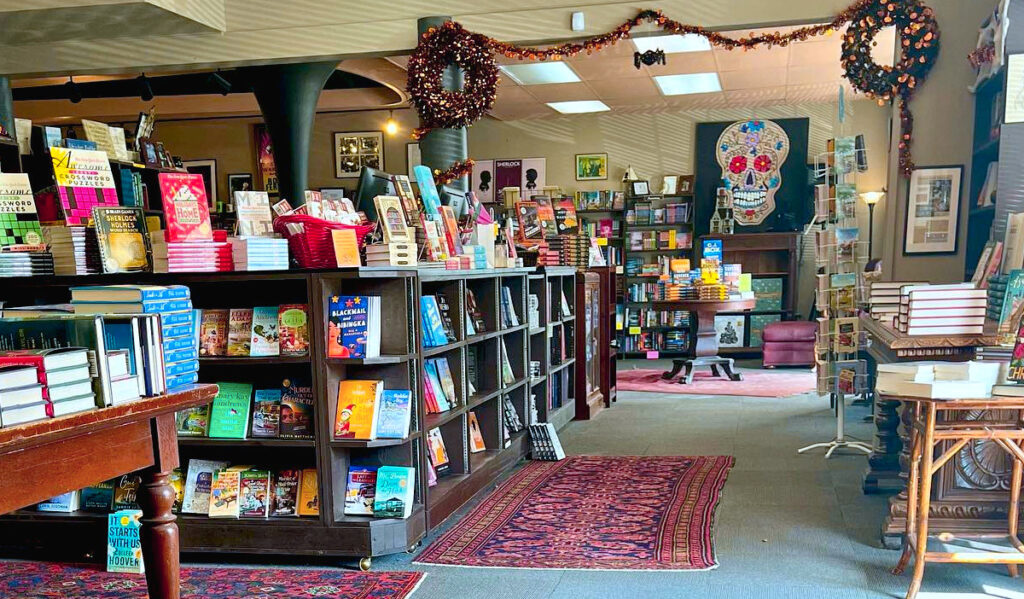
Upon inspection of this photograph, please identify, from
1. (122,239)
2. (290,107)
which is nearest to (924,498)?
(122,239)

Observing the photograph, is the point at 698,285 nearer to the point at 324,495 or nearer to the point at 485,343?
the point at 485,343

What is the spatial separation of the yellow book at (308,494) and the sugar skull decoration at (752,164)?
8.53m

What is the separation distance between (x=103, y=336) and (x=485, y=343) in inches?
111

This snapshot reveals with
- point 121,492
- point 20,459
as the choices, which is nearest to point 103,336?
point 20,459

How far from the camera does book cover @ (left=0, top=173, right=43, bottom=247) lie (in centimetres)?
330

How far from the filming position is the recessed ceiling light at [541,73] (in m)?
8.40

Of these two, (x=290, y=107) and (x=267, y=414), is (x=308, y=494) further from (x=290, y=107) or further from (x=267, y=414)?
(x=290, y=107)

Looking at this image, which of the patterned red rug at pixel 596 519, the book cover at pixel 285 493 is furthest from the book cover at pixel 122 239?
the patterned red rug at pixel 596 519

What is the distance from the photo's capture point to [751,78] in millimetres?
9062

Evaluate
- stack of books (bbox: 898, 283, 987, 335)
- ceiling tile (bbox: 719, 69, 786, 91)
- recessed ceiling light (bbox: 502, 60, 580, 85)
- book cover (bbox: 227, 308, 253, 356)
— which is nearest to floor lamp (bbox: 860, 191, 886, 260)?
ceiling tile (bbox: 719, 69, 786, 91)

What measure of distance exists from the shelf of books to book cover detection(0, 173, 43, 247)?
844cm

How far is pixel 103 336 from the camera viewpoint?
181 centimetres

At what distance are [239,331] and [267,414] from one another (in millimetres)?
378

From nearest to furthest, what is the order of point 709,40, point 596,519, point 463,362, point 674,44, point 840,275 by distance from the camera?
point 596,519
point 463,362
point 840,275
point 709,40
point 674,44
